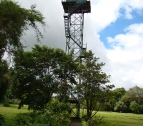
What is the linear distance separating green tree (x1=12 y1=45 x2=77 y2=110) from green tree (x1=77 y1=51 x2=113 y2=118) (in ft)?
9.74

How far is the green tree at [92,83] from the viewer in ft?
77.6

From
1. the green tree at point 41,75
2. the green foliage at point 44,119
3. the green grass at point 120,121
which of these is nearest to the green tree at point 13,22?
the green foliage at point 44,119

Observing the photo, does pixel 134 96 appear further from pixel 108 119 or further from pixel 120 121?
pixel 120 121

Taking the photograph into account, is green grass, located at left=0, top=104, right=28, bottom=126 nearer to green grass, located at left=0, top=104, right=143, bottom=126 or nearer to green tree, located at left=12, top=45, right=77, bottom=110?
green grass, located at left=0, top=104, right=143, bottom=126

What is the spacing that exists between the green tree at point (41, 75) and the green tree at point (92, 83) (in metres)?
2.97

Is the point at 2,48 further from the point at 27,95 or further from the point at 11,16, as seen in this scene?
the point at 27,95

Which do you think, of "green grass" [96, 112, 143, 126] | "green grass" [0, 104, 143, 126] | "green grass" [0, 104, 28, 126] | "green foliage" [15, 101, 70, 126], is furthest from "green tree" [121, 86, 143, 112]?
"green foliage" [15, 101, 70, 126]

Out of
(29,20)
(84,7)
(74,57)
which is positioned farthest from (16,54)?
(84,7)

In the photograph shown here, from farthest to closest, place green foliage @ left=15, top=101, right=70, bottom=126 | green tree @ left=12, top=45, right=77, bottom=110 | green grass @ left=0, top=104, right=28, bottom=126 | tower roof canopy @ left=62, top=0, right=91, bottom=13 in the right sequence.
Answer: tower roof canopy @ left=62, top=0, right=91, bottom=13, green tree @ left=12, top=45, right=77, bottom=110, green grass @ left=0, top=104, right=28, bottom=126, green foliage @ left=15, top=101, right=70, bottom=126

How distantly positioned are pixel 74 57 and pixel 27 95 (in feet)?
28.1

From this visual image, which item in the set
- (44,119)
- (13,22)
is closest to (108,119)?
(44,119)

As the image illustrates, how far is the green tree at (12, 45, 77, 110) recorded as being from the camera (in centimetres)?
2544

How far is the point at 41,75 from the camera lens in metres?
26.8

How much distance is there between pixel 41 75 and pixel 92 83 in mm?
7282
